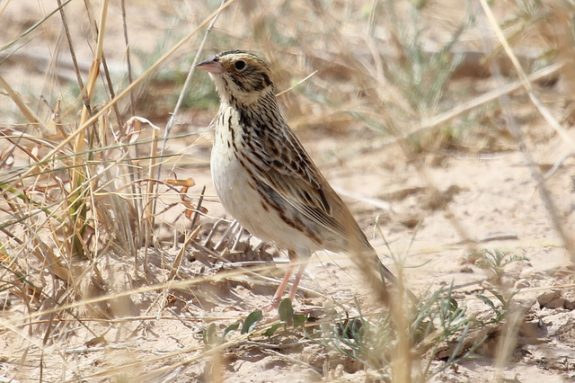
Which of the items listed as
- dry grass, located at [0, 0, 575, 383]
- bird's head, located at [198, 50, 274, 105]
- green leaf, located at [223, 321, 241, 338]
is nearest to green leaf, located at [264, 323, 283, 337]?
dry grass, located at [0, 0, 575, 383]

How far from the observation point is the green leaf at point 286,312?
13.9 feet

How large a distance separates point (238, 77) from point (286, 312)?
1.28 metres

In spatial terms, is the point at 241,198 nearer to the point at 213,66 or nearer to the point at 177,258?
the point at 177,258

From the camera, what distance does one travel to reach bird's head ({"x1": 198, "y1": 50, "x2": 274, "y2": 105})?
5.07 m

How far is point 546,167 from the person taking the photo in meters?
6.14

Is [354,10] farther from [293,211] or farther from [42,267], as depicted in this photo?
[42,267]

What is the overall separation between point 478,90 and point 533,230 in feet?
6.01

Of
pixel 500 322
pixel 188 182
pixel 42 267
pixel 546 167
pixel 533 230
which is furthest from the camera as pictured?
pixel 546 167

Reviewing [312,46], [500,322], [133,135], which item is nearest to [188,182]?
[133,135]

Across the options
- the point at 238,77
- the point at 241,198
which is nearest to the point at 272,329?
the point at 241,198

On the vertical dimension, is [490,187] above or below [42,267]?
above

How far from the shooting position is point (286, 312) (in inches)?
167

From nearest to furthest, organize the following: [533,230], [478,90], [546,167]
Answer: [533,230] → [546,167] → [478,90]

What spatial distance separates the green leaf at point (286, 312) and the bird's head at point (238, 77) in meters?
1.13
